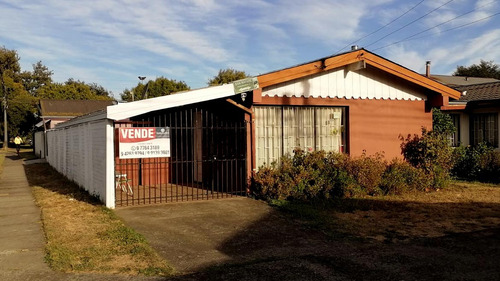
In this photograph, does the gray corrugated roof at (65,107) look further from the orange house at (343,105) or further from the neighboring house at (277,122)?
the orange house at (343,105)

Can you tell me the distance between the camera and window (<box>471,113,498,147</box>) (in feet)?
46.3

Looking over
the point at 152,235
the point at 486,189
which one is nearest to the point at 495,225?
the point at 486,189

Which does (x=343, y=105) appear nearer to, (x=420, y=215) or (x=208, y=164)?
(x=420, y=215)

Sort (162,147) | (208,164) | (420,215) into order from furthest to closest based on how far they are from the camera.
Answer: (208,164) → (162,147) → (420,215)

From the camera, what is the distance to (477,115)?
14.9 meters

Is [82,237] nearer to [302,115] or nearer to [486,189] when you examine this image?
→ [302,115]

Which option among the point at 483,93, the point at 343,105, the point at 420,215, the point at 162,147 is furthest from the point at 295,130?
the point at 483,93

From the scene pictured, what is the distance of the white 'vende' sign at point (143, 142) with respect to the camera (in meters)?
8.82

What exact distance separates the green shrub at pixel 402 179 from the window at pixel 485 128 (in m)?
5.24

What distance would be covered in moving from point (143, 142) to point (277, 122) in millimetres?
3526

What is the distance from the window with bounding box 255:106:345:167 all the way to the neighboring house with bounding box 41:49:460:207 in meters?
0.03

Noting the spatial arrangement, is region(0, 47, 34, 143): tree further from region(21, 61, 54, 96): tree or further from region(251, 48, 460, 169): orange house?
region(251, 48, 460, 169): orange house

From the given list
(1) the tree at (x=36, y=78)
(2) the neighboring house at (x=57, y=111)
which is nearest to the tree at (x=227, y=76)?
(2) the neighboring house at (x=57, y=111)

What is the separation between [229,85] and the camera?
363 inches
